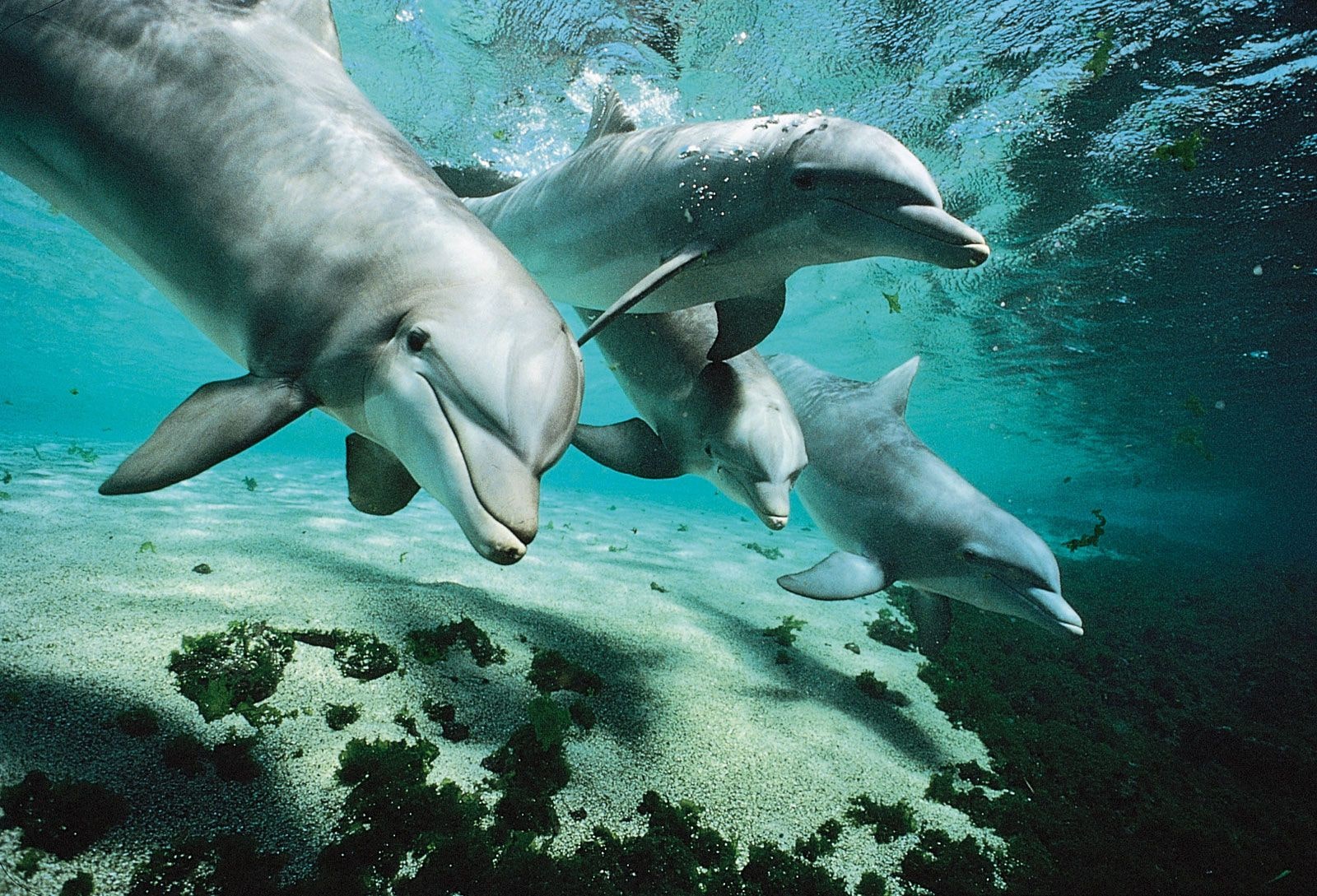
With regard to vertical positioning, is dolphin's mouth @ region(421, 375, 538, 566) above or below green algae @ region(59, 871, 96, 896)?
above

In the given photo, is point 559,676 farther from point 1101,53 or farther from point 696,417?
point 1101,53

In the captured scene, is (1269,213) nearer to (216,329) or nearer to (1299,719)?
(1299,719)

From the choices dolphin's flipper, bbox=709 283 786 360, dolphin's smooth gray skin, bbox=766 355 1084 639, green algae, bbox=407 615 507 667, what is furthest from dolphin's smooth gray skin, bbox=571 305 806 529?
green algae, bbox=407 615 507 667

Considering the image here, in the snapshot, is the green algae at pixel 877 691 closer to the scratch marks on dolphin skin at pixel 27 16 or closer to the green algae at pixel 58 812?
the green algae at pixel 58 812

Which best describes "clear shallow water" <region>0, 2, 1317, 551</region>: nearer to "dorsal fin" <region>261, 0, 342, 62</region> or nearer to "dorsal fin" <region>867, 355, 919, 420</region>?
"dorsal fin" <region>867, 355, 919, 420</region>

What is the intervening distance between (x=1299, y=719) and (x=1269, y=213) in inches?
392

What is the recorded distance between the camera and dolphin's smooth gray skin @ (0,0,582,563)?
1.74 meters

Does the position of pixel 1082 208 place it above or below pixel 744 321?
above

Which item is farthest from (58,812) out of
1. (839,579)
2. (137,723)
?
(839,579)

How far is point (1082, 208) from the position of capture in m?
12.2

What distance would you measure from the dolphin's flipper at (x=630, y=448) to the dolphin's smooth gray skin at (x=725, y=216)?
0.93 meters

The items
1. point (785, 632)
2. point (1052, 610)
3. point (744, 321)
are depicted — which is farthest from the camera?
point (785, 632)

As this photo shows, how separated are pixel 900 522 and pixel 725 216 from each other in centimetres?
293

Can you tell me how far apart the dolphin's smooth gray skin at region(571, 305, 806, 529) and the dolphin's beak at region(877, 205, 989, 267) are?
57.9 inches
